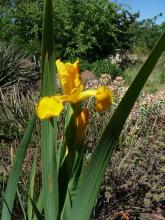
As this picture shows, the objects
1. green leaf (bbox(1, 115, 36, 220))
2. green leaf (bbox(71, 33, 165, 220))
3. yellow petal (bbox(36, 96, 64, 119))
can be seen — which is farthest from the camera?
green leaf (bbox(1, 115, 36, 220))

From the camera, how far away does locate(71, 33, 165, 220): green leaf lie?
67.4 inches

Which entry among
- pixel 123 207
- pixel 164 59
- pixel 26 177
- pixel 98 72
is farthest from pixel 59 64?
pixel 164 59

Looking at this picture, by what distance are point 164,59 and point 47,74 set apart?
63.5ft

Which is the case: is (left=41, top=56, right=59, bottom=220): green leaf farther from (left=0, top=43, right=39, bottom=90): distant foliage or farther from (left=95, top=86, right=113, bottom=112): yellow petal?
(left=0, top=43, right=39, bottom=90): distant foliage

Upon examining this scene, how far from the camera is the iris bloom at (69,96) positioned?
6.23 ft

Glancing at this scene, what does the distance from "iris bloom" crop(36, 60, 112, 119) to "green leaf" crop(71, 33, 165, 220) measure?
0.41ft

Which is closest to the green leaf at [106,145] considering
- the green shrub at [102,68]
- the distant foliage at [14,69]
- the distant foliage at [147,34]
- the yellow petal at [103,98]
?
the yellow petal at [103,98]

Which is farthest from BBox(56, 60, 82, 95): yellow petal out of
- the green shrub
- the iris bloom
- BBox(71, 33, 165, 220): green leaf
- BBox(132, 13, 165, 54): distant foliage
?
BBox(132, 13, 165, 54): distant foliage

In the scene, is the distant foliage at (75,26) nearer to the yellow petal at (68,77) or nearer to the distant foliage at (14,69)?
the distant foliage at (14,69)

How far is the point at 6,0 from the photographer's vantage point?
2512 cm

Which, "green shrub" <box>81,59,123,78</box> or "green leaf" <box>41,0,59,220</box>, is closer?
"green leaf" <box>41,0,59,220</box>

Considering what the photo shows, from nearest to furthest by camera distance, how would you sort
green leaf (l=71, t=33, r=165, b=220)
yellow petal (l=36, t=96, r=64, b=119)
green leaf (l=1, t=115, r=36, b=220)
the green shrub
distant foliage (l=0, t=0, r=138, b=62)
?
green leaf (l=71, t=33, r=165, b=220) → yellow petal (l=36, t=96, r=64, b=119) → green leaf (l=1, t=115, r=36, b=220) → the green shrub → distant foliage (l=0, t=0, r=138, b=62)

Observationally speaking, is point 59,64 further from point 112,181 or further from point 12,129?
point 12,129

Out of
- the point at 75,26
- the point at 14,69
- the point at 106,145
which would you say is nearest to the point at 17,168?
the point at 106,145
